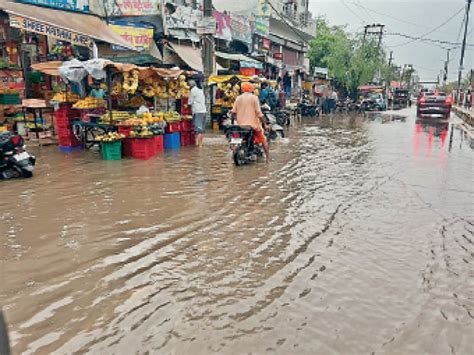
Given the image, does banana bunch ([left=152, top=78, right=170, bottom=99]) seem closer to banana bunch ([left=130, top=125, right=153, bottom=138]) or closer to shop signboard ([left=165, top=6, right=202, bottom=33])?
banana bunch ([left=130, top=125, right=153, bottom=138])

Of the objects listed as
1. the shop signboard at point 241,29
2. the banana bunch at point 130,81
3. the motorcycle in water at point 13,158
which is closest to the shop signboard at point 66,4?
the banana bunch at point 130,81

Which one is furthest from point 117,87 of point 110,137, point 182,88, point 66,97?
point 182,88

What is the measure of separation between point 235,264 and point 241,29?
2220cm

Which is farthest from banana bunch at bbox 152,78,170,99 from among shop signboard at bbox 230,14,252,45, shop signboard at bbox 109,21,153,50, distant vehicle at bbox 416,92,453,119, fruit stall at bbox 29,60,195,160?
distant vehicle at bbox 416,92,453,119

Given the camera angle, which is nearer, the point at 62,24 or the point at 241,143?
the point at 241,143

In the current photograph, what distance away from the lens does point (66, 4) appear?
14.6 m

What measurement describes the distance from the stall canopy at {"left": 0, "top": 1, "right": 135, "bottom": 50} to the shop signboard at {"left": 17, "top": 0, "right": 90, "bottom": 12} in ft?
0.45

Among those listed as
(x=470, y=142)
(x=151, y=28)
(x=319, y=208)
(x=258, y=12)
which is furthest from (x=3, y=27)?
(x=258, y=12)

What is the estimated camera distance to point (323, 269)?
433 cm

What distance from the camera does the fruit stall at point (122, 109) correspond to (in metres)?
10.2

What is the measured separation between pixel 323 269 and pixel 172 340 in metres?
1.80

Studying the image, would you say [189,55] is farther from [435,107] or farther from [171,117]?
[435,107]

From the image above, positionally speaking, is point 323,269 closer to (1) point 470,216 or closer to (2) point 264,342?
(2) point 264,342

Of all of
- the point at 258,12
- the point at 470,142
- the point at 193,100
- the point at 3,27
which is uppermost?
the point at 258,12
